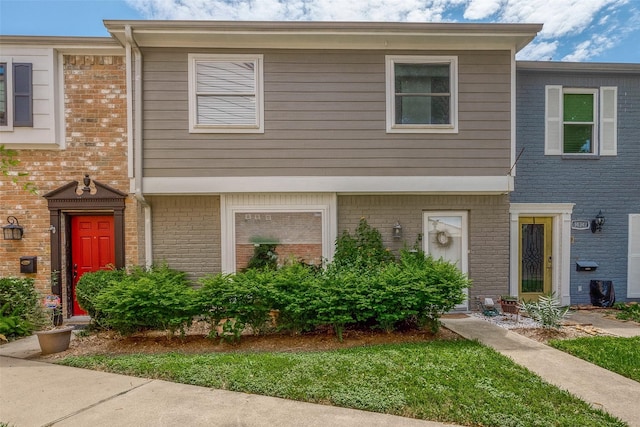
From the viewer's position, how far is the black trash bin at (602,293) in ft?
22.9

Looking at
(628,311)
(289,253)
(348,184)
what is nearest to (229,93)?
(348,184)

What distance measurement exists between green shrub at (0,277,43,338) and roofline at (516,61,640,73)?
978 centimetres

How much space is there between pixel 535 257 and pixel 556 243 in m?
0.49

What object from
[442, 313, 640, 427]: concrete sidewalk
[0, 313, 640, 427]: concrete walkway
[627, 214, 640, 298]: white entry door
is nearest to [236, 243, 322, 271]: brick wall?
[442, 313, 640, 427]: concrete sidewalk

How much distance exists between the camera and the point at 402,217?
6.41m

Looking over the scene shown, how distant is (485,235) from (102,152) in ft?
23.6

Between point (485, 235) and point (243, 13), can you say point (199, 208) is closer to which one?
point (243, 13)

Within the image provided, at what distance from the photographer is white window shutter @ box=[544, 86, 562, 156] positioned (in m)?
7.05

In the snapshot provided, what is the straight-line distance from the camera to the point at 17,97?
5.89 meters

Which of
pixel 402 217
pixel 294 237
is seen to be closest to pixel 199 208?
pixel 294 237

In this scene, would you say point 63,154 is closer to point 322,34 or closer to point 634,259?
point 322,34

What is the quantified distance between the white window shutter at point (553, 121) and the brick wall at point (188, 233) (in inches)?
265

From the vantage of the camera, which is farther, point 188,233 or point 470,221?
point 470,221

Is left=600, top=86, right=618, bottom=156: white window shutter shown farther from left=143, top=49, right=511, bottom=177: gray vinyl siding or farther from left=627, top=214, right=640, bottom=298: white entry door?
left=143, top=49, right=511, bottom=177: gray vinyl siding
